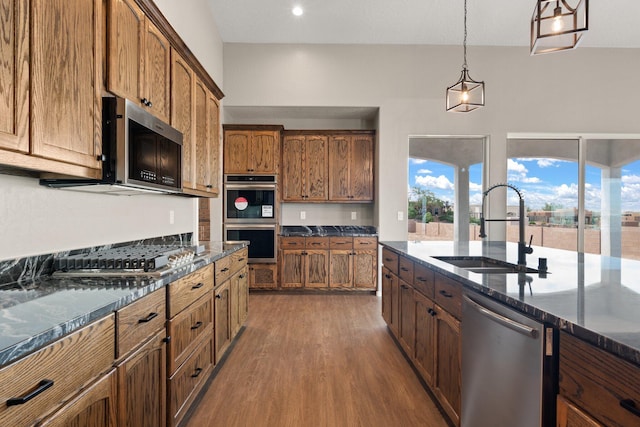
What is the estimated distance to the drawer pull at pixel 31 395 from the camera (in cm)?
76

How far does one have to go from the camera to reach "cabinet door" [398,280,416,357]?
240 centimetres

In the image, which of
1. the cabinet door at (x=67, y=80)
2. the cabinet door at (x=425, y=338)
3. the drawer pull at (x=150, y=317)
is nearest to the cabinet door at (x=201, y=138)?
the cabinet door at (x=67, y=80)

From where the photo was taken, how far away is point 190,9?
3496 mm

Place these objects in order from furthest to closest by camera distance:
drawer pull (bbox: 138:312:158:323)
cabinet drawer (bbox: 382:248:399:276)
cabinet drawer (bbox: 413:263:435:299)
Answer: cabinet drawer (bbox: 382:248:399:276)
cabinet drawer (bbox: 413:263:435:299)
drawer pull (bbox: 138:312:158:323)

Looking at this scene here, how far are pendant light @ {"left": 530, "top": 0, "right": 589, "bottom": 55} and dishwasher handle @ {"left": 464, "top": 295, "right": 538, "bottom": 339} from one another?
65.7 inches

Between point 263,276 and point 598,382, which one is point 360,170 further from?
point 598,382

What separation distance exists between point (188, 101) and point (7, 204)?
157 centimetres

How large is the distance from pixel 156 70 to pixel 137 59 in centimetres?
26

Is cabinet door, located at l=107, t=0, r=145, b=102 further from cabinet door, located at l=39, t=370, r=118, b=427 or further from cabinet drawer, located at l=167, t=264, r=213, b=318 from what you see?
cabinet door, located at l=39, t=370, r=118, b=427

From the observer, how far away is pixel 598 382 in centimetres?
86

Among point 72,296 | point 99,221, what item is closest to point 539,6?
point 72,296

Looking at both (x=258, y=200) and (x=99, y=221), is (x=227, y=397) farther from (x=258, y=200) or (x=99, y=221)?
(x=258, y=200)

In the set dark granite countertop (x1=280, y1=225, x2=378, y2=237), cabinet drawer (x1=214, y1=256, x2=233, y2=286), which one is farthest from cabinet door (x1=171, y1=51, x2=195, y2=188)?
dark granite countertop (x1=280, y1=225, x2=378, y2=237)

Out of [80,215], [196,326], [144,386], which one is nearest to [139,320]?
[144,386]
